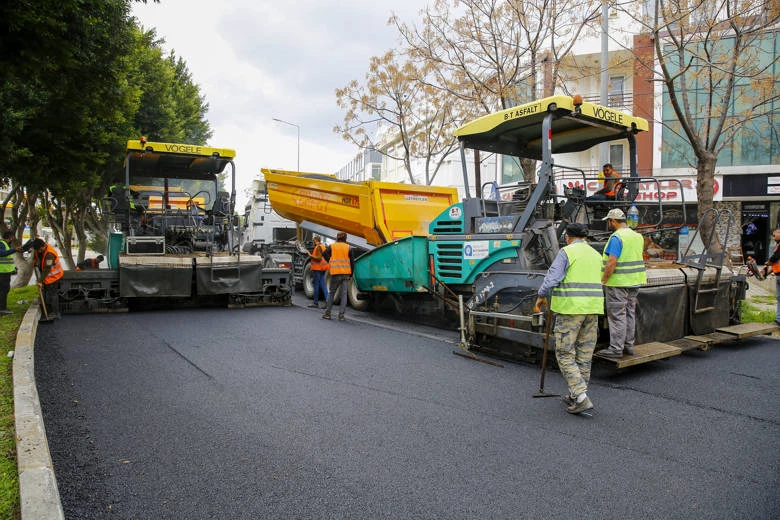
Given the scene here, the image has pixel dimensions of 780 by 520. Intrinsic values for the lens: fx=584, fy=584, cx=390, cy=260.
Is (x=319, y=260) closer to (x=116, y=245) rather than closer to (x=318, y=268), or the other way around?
(x=318, y=268)

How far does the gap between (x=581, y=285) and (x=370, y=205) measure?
551 cm

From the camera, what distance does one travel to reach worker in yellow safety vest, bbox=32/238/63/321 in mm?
8711

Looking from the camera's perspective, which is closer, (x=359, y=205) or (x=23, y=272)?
(x=359, y=205)

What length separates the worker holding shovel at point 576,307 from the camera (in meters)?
4.45

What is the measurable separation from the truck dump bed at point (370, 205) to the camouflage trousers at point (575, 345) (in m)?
5.27

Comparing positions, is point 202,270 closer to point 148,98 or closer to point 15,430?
point 15,430

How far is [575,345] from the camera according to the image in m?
4.64

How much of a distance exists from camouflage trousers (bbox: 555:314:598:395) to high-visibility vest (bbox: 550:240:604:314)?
0.08m

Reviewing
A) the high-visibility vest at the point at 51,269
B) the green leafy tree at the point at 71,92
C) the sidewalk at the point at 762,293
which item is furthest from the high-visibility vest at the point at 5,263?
the sidewalk at the point at 762,293

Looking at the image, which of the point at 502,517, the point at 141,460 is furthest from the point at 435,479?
the point at 141,460

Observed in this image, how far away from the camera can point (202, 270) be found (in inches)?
384

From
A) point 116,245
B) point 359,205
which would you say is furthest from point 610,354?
point 116,245

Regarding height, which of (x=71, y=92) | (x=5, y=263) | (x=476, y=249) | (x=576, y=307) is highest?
(x=71, y=92)

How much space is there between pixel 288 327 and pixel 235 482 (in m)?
5.19
